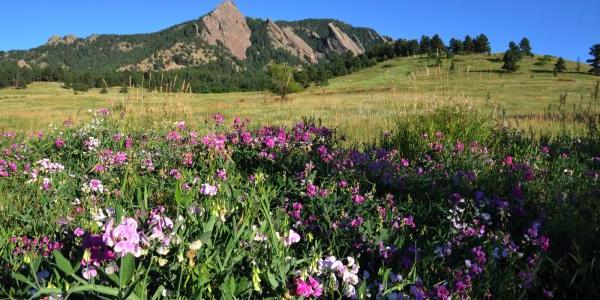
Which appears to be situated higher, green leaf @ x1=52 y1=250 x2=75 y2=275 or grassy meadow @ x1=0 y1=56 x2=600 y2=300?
green leaf @ x1=52 y1=250 x2=75 y2=275

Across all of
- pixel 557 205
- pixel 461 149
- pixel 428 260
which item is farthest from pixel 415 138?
pixel 428 260

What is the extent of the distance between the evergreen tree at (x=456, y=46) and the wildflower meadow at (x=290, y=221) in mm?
109260

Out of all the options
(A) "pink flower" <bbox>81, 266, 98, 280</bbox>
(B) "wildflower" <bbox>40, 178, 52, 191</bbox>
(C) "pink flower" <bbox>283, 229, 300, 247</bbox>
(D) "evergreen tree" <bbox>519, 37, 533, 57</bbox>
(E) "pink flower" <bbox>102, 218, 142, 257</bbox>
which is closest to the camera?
(E) "pink flower" <bbox>102, 218, 142, 257</bbox>

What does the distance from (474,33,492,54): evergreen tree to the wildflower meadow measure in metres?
111

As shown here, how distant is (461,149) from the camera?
17.2 feet

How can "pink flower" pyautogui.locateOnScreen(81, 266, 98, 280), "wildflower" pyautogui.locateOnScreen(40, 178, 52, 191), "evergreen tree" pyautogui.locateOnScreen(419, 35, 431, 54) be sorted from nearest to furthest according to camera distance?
"pink flower" pyautogui.locateOnScreen(81, 266, 98, 280)
"wildflower" pyautogui.locateOnScreen(40, 178, 52, 191)
"evergreen tree" pyautogui.locateOnScreen(419, 35, 431, 54)

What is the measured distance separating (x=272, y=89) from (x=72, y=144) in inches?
1967

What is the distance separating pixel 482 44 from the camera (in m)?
108

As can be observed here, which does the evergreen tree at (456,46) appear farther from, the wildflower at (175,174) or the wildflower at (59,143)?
the wildflower at (175,174)

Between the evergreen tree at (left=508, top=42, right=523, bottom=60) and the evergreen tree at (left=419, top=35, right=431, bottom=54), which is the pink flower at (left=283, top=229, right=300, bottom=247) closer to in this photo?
the evergreen tree at (left=508, top=42, right=523, bottom=60)

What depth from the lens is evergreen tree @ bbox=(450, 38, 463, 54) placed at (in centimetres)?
10788

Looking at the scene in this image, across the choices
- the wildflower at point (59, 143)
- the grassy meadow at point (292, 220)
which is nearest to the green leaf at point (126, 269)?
the grassy meadow at point (292, 220)

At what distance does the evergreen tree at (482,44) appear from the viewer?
4230 inches

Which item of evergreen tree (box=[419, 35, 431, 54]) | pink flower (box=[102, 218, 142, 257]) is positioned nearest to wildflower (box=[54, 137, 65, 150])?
pink flower (box=[102, 218, 142, 257])
